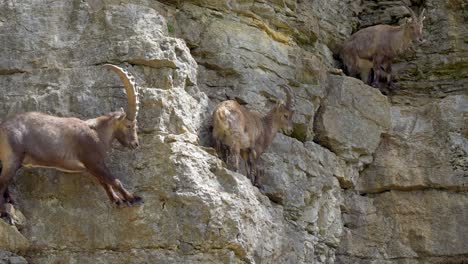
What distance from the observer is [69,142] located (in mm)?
10359

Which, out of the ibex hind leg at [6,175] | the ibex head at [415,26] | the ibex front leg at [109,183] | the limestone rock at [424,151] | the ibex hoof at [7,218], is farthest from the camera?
the ibex head at [415,26]

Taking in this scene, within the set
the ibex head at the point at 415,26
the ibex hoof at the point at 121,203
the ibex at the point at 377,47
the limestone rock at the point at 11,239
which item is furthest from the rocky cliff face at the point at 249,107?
the ibex head at the point at 415,26

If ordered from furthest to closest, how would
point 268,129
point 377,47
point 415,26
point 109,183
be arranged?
point 415,26
point 377,47
point 268,129
point 109,183

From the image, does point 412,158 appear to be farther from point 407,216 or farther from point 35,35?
point 35,35

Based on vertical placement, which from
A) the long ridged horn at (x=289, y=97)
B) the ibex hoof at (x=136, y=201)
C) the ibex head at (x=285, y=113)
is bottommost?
the ibex hoof at (x=136, y=201)

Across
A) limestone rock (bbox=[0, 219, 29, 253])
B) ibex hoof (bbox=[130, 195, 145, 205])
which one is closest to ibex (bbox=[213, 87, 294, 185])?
ibex hoof (bbox=[130, 195, 145, 205])

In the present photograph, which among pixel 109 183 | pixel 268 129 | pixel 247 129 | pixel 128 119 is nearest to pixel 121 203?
pixel 109 183

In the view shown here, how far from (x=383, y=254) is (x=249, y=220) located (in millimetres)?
3812

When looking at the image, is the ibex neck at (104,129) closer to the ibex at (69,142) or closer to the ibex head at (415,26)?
the ibex at (69,142)

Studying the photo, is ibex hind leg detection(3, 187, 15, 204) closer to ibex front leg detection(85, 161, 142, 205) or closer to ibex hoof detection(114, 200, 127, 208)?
ibex front leg detection(85, 161, 142, 205)

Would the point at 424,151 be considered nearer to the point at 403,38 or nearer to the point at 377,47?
the point at 377,47

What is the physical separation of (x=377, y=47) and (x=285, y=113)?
3256 mm

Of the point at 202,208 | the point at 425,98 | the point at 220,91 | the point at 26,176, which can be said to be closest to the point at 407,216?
the point at 425,98

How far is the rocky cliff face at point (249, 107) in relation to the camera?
10547 millimetres
